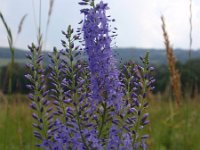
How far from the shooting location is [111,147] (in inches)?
105

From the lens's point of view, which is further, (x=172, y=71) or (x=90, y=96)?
(x=172, y=71)

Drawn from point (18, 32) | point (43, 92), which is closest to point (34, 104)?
point (43, 92)

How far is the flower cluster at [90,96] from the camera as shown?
2.69 metres

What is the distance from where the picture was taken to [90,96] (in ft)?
9.09

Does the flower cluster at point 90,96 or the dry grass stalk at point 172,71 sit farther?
the dry grass stalk at point 172,71

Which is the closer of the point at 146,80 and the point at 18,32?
the point at 146,80

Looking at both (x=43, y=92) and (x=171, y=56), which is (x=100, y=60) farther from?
(x=171, y=56)

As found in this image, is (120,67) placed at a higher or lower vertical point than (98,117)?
higher

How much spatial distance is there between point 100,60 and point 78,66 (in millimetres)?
148

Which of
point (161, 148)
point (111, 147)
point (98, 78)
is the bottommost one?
point (161, 148)

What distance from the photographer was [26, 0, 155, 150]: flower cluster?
269 centimetres

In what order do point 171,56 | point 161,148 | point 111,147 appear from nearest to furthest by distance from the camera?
point 111,147 < point 171,56 < point 161,148

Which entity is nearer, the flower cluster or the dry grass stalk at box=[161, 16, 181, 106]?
the flower cluster

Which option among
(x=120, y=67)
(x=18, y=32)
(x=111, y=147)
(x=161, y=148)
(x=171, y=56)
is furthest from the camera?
(x=161, y=148)
